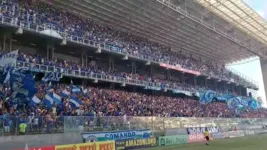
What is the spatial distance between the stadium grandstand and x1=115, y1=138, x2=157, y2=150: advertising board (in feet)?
5.17

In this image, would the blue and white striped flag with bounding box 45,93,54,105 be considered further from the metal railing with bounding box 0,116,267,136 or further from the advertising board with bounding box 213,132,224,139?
the advertising board with bounding box 213,132,224,139

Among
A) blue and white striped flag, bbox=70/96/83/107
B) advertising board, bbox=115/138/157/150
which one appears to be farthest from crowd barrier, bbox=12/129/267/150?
blue and white striped flag, bbox=70/96/83/107

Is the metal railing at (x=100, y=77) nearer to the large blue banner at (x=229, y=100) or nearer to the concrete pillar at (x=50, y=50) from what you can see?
the large blue banner at (x=229, y=100)

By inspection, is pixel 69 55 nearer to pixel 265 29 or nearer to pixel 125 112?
pixel 125 112

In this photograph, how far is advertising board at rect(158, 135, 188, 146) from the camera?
96.4ft

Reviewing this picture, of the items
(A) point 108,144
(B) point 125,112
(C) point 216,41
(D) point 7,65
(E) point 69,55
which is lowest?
(A) point 108,144

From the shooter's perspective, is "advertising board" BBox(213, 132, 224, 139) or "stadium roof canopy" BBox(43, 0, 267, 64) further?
"stadium roof canopy" BBox(43, 0, 267, 64)

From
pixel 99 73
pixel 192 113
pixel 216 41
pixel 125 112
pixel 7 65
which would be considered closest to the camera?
pixel 7 65

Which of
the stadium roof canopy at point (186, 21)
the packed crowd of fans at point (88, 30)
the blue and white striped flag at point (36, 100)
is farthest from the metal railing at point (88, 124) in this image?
the stadium roof canopy at point (186, 21)

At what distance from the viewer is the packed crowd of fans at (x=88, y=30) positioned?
32.8 m

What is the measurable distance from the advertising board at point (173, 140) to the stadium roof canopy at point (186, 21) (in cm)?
1823

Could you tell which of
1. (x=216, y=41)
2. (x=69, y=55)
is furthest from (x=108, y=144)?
(x=216, y=41)

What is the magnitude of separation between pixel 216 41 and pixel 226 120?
24962 mm

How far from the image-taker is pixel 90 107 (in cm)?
3198
